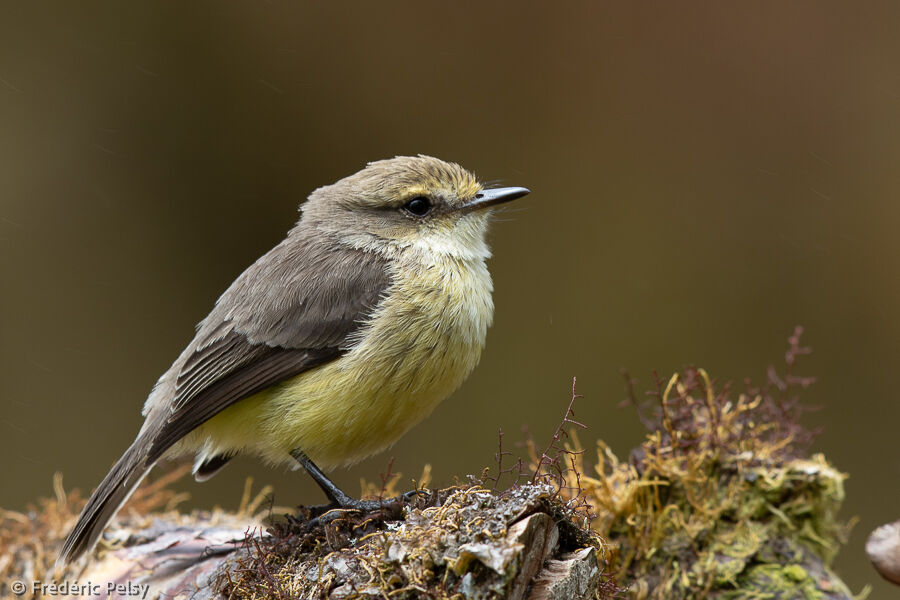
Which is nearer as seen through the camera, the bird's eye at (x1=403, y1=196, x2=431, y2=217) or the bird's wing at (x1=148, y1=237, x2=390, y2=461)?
the bird's wing at (x1=148, y1=237, x2=390, y2=461)

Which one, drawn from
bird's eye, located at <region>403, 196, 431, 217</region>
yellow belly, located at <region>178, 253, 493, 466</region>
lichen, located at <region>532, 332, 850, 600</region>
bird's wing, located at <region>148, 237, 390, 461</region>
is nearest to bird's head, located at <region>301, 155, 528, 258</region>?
bird's eye, located at <region>403, 196, 431, 217</region>

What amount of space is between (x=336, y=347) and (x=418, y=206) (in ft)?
3.01

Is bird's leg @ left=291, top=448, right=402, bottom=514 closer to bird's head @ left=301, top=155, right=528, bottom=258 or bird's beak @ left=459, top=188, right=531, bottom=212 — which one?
bird's head @ left=301, top=155, right=528, bottom=258

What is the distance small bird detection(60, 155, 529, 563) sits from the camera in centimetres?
→ 394

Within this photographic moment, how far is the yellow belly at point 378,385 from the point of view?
3910 mm

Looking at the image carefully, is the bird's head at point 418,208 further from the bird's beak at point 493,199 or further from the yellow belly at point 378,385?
the yellow belly at point 378,385

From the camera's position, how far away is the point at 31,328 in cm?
768

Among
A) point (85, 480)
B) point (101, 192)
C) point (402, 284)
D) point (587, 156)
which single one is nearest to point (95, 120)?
point (101, 192)

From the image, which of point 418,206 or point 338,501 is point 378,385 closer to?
point 338,501

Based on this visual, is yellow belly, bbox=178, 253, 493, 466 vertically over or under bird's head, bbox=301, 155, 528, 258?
under

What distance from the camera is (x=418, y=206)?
4.56 m

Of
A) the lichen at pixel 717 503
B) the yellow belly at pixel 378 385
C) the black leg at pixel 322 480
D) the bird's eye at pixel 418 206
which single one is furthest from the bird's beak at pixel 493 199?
the black leg at pixel 322 480

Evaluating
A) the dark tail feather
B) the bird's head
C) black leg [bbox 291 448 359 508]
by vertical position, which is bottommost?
the dark tail feather

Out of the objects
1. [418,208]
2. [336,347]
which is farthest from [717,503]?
[418,208]
